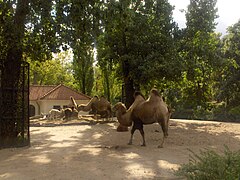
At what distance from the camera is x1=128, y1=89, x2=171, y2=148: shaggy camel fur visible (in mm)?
11711

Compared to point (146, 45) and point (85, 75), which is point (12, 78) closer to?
point (146, 45)

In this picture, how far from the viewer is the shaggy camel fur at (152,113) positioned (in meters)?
11.7

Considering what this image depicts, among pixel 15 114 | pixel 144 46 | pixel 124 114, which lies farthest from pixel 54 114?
pixel 124 114

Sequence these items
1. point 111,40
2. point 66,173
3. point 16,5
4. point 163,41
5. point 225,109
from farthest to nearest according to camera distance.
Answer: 1. point 225,109
2. point 111,40
3. point 163,41
4. point 16,5
5. point 66,173

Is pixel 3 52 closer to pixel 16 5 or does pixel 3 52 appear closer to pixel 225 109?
pixel 16 5

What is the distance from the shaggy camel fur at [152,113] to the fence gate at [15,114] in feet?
13.0

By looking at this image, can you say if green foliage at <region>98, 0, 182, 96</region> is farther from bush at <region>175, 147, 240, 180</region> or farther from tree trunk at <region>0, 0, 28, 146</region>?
bush at <region>175, 147, 240, 180</region>

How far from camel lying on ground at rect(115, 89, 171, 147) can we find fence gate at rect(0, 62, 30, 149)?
3.47m

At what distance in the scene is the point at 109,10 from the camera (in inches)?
494

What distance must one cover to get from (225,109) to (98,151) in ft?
87.4

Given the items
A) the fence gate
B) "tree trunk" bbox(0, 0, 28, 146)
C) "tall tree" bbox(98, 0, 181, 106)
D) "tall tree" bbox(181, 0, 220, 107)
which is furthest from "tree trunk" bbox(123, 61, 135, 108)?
"tree trunk" bbox(0, 0, 28, 146)

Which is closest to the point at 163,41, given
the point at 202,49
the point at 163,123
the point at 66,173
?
the point at 202,49

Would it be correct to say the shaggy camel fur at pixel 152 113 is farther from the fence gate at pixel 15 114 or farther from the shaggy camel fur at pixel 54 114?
the shaggy camel fur at pixel 54 114

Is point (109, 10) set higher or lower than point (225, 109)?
higher
